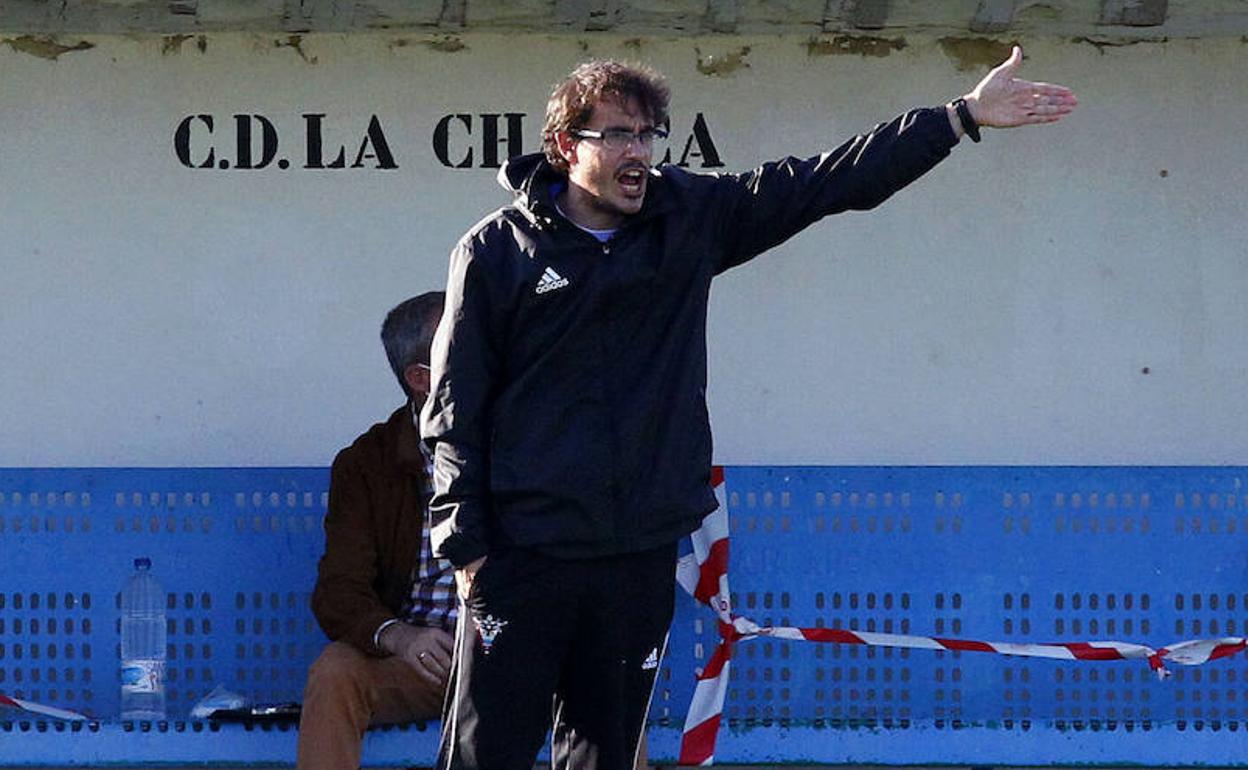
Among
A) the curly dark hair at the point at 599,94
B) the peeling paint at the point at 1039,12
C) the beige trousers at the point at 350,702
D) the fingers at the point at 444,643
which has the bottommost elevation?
the beige trousers at the point at 350,702

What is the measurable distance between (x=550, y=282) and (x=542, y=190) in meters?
0.19

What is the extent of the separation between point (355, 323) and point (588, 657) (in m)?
2.40

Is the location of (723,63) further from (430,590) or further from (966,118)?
(966,118)

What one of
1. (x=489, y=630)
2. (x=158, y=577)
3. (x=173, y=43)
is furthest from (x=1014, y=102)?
(x=173, y=43)

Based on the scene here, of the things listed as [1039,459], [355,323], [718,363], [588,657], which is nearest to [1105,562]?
[1039,459]

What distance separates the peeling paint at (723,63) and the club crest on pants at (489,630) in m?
2.57

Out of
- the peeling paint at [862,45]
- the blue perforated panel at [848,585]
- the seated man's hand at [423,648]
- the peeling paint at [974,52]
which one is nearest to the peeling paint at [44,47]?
the blue perforated panel at [848,585]

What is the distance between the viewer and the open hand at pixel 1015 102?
12.8 feet

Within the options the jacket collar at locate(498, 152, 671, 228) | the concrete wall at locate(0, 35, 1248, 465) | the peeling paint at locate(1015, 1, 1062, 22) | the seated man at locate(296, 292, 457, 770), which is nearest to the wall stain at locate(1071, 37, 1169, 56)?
the concrete wall at locate(0, 35, 1248, 465)

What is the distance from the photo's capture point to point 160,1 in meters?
5.68

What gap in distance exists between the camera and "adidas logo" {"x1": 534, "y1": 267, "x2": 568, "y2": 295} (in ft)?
12.9

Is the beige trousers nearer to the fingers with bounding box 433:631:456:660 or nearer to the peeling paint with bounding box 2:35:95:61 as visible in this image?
the fingers with bounding box 433:631:456:660

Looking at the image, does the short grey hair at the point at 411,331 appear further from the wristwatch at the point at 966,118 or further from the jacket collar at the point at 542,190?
the wristwatch at the point at 966,118

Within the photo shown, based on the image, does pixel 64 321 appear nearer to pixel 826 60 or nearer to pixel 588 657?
pixel 826 60
